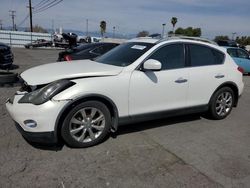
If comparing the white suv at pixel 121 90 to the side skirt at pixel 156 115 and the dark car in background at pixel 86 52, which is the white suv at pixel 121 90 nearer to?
the side skirt at pixel 156 115

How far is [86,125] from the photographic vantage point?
4.02 meters

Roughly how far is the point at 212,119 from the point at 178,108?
124 cm

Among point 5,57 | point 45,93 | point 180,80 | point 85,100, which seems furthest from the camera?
point 5,57

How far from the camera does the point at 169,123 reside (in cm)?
535

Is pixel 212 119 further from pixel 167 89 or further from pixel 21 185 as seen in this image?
pixel 21 185

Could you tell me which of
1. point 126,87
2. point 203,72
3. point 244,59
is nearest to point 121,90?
point 126,87

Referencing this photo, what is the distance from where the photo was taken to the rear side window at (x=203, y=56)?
512 centimetres

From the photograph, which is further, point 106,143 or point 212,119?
point 212,119

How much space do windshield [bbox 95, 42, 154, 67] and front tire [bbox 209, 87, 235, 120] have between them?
188 cm

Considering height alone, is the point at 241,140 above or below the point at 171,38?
below

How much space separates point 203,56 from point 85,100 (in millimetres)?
2676

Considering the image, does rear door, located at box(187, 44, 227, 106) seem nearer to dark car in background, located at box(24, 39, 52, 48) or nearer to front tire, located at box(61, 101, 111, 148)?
front tire, located at box(61, 101, 111, 148)

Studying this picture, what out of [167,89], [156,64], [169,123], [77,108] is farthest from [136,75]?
[169,123]

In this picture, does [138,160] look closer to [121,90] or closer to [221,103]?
[121,90]
